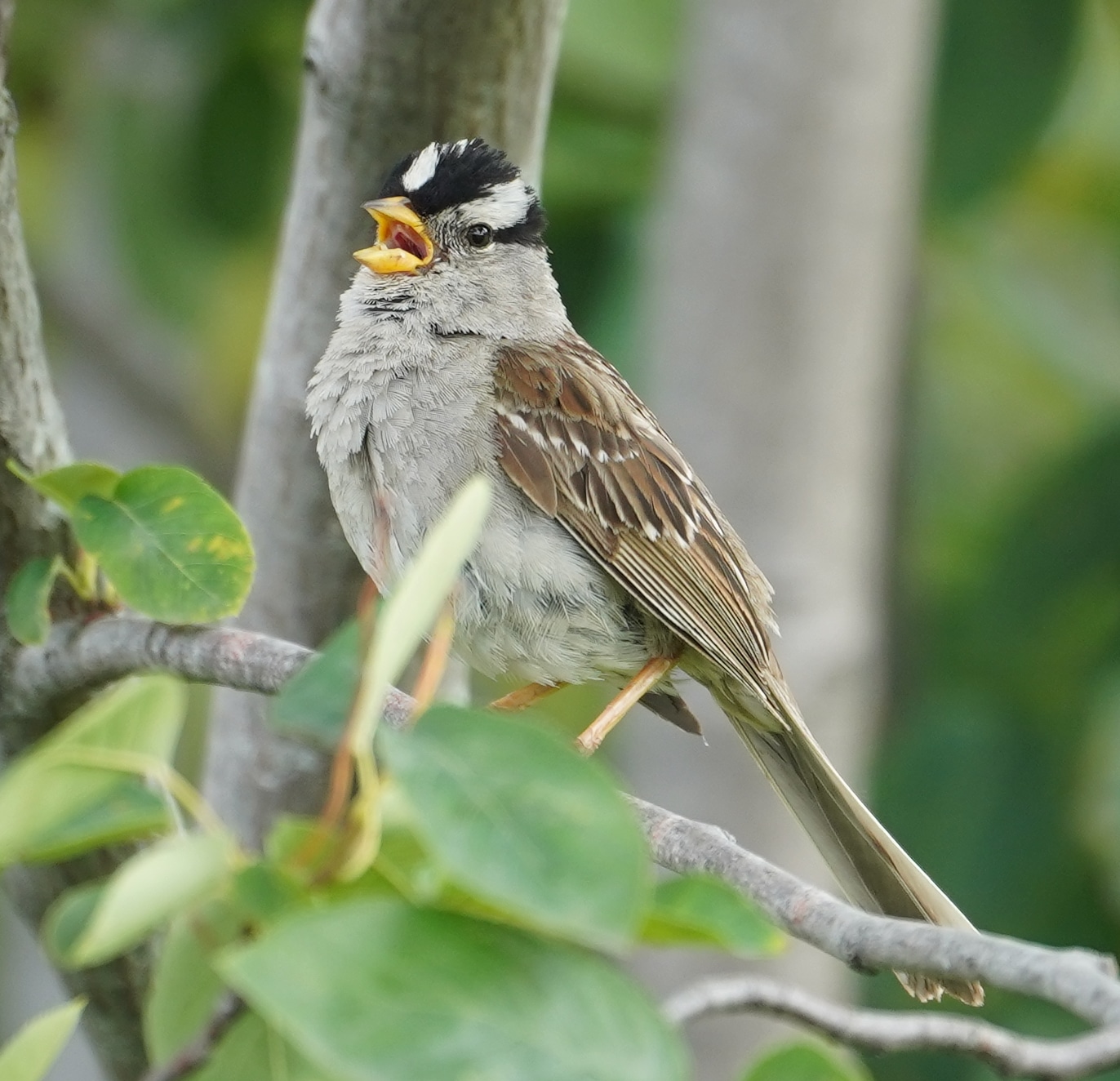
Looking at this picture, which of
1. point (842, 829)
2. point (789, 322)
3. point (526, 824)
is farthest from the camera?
point (789, 322)

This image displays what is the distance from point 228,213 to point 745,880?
108 inches

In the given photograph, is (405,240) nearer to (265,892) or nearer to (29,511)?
(29,511)

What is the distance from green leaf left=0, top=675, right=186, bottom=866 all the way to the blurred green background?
2390 millimetres

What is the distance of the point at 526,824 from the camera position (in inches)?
33.6

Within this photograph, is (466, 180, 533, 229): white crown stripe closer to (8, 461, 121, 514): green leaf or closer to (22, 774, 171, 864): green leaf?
(8, 461, 121, 514): green leaf

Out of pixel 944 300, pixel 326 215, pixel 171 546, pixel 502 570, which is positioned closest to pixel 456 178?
pixel 326 215

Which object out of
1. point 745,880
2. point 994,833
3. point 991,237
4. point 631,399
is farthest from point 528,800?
point 991,237

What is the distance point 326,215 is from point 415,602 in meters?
1.33

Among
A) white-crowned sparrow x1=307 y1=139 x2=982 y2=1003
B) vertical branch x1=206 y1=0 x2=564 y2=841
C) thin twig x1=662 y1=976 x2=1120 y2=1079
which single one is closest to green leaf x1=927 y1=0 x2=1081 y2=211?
white-crowned sparrow x1=307 y1=139 x2=982 y2=1003

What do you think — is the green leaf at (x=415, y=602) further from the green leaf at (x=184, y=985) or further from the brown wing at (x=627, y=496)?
the brown wing at (x=627, y=496)

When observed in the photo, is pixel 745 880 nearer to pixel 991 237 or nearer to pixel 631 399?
pixel 631 399

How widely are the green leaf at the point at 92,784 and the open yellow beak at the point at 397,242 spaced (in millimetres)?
1205

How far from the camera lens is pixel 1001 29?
3.26 metres

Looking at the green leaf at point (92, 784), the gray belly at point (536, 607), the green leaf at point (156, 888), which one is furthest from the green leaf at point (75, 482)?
the green leaf at point (156, 888)
